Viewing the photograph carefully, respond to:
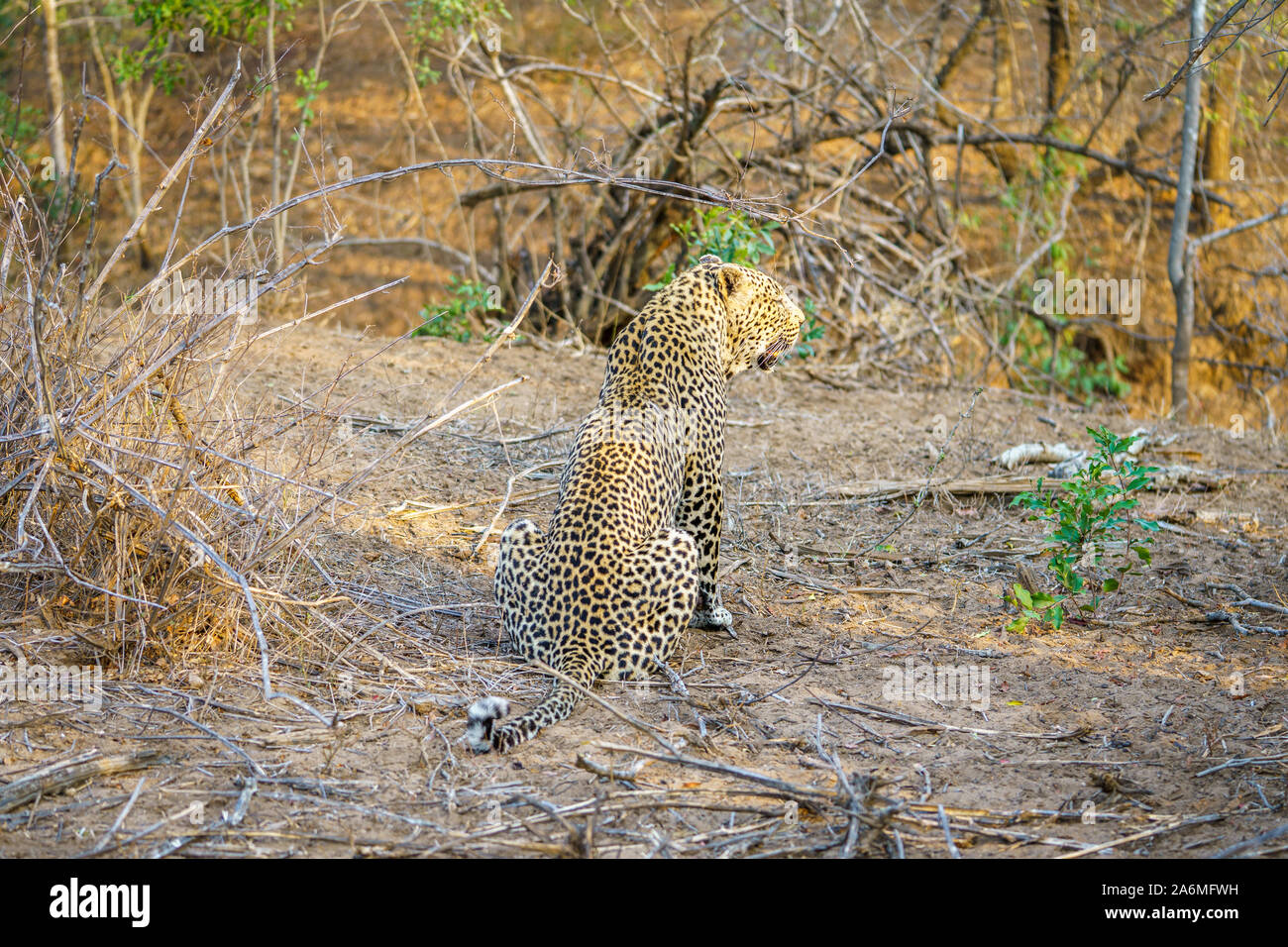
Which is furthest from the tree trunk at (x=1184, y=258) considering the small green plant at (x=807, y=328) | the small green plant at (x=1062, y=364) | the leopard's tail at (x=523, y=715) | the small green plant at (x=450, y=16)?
the leopard's tail at (x=523, y=715)

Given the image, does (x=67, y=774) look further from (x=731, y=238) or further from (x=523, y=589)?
(x=731, y=238)

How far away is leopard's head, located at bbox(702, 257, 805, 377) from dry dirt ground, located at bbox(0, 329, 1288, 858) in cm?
106

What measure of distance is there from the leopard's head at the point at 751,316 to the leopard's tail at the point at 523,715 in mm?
1797

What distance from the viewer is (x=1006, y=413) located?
356 inches

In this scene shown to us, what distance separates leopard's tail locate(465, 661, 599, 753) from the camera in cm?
363

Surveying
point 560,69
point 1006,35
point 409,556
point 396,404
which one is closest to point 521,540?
point 409,556

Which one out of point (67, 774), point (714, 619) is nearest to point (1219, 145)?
point (714, 619)

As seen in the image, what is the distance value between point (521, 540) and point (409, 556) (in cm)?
112

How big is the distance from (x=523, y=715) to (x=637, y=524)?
93cm

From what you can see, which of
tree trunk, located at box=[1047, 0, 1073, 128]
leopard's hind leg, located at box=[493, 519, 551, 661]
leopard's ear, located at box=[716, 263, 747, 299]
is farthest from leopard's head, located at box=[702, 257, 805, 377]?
tree trunk, located at box=[1047, 0, 1073, 128]

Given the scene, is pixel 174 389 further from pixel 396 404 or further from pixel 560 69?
pixel 560 69

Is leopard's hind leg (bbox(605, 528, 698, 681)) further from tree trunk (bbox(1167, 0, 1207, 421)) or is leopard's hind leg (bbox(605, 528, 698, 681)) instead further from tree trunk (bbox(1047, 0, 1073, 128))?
tree trunk (bbox(1047, 0, 1073, 128))

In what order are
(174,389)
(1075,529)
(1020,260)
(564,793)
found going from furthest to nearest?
1. (1020,260)
2. (1075,529)
3. (174,389)
4. (564,793)

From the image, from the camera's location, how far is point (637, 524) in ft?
14.9
